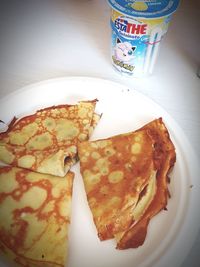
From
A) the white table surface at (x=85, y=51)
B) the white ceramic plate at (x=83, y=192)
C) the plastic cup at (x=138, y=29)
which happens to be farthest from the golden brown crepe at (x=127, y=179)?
the plastic cup at (x=138, y=29)

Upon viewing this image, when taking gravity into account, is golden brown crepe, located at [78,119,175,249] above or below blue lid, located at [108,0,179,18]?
below

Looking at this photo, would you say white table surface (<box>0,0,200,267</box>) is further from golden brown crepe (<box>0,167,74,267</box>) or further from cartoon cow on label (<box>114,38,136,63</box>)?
golden brown crepe (<box>0,167,74,267</box>)

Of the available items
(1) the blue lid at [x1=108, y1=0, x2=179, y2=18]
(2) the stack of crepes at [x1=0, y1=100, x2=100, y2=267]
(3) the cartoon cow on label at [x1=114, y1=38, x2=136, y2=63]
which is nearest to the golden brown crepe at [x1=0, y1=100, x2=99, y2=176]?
(2) the stack of crepes at [x1=0, y1=100, x2=100, y2=267]

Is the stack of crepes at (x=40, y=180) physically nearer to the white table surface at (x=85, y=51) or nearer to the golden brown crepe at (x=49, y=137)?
the golden brown crepe at (x=49, y=137)

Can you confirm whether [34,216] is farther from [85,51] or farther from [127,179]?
[85,51]

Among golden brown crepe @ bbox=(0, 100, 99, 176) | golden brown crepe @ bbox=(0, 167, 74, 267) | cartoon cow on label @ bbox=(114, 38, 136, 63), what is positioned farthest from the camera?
cartoon cow on label @ bbox=(114, 38, 136, 63)

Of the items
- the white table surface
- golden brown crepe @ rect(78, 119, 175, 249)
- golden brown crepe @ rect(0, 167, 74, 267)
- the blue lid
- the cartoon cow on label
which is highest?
the blue lid

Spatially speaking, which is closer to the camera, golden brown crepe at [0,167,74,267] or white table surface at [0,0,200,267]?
golden brown crepe at [0,167,74,267]
